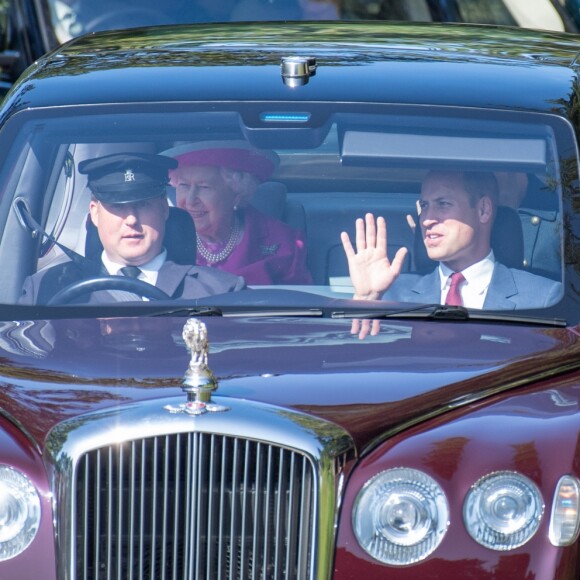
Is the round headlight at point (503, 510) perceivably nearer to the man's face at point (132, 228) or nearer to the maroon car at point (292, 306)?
the maroon car at point (292, 306)

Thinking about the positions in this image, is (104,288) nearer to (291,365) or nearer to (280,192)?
(280,192)

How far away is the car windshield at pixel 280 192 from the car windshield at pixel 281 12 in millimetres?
5449

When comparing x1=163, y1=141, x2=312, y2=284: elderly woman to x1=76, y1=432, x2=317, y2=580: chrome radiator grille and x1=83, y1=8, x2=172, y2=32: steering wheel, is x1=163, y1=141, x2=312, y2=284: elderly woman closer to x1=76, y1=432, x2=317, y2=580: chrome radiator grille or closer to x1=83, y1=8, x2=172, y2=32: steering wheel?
x1=76, y1=432, x2=317, y2=580: chrome radiator grille

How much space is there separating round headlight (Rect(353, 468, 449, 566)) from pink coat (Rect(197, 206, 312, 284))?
114 centimetres

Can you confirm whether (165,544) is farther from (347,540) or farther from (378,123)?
(378,123)

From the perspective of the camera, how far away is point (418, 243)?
15.6 feet

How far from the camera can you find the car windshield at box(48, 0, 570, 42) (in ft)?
34.6

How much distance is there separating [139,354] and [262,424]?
0.54 m

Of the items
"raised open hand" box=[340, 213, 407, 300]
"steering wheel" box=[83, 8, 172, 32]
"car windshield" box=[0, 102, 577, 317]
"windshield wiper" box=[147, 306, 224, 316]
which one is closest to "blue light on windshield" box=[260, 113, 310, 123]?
"car windshield" box=[0, 102, 577, 317]

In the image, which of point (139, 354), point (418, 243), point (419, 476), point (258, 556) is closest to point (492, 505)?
point (419, 476)

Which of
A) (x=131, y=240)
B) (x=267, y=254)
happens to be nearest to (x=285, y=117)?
(x=267, y=254)

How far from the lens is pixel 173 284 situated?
464cm

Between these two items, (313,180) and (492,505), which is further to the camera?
(313,180)

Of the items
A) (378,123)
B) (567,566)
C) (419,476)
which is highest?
(378,123)
